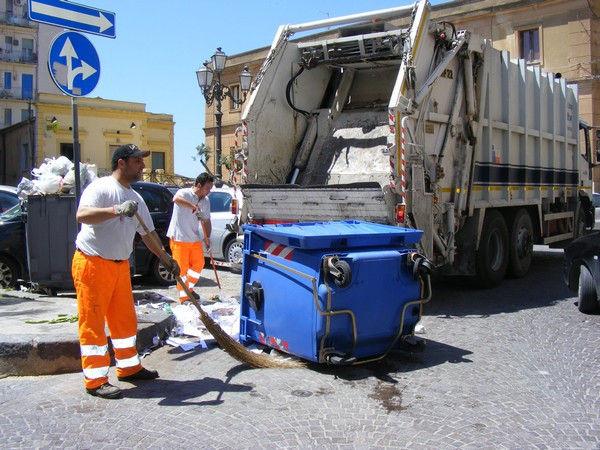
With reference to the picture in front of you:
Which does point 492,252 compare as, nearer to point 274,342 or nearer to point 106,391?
point 274,342

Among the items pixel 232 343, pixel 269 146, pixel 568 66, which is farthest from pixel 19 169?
pixel 232 343

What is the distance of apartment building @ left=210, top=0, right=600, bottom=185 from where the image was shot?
2548cm

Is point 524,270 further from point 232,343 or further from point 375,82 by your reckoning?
point 232,343

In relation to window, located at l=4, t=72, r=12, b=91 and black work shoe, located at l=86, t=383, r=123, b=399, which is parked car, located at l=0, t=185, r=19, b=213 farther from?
window, located at l=4, t=72, r=12, b=91

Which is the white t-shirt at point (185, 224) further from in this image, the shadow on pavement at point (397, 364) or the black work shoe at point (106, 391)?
the black work shoe at point (106, 391)

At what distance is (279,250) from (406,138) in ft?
→ 8.15

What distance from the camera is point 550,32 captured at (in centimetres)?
2638

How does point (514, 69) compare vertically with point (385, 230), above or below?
above

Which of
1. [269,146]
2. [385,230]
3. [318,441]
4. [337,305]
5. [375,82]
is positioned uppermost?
[375,82]

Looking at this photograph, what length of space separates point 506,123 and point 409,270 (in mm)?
4698

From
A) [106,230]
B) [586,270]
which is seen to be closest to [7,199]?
[106,230]

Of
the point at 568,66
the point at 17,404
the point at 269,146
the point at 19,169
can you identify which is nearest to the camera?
the point at 17,404

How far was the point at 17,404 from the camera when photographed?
432 centimetres

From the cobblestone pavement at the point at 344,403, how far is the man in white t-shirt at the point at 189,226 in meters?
2.12
